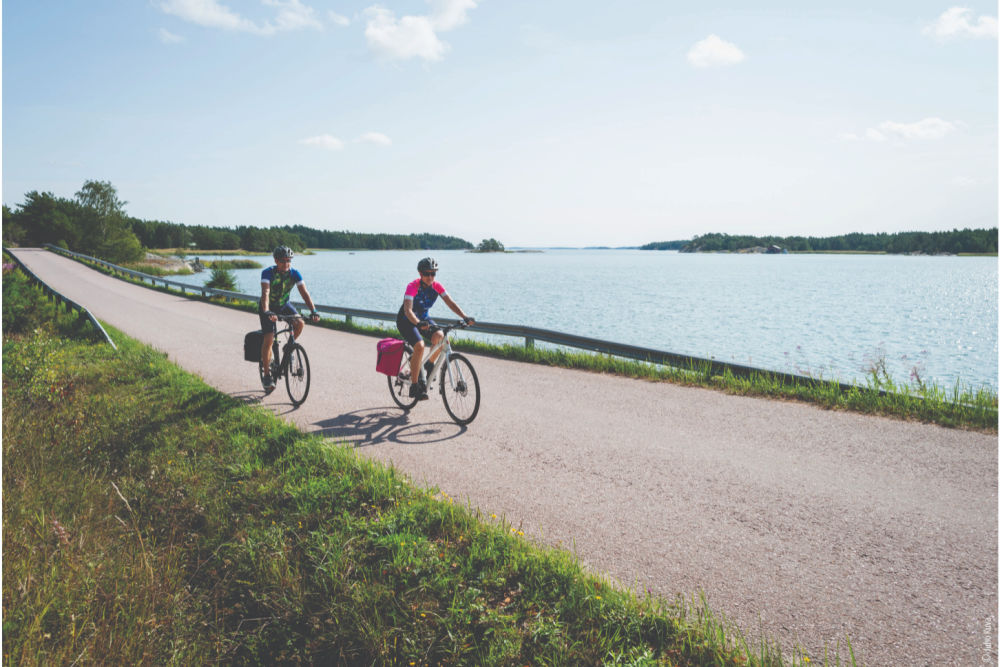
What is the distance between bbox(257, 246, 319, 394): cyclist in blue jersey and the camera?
768cm

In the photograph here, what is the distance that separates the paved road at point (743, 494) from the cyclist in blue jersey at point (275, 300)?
811 millimetres

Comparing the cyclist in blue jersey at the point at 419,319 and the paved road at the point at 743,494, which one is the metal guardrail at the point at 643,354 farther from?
the cyclist in blue jersey at the point at 419,319

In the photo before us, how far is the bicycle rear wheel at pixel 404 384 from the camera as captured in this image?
7.51 metres

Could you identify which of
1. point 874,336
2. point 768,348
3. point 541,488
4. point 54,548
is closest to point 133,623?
point 54,548

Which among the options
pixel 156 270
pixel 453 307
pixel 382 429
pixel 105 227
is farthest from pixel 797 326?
pixel 105 227

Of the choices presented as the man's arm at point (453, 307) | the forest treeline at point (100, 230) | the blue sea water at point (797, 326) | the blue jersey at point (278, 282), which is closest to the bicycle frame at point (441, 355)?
the man's arm at point (453, 307)

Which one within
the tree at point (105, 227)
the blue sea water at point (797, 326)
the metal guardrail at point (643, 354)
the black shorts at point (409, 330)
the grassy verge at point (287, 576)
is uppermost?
the tree at point (105, 227)

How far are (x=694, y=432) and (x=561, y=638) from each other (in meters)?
4.11

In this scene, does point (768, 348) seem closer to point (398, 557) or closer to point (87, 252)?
point (398, 557)

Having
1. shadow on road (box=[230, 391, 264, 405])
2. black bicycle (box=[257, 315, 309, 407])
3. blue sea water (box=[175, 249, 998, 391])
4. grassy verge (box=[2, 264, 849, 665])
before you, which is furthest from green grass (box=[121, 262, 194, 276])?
grassy verge (box=[2, 264, 849, 665])

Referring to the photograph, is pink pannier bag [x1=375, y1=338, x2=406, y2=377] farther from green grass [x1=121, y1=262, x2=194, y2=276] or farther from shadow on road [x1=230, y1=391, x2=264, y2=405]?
green grass [x1=121, y1=262, x2=194, y2=276]

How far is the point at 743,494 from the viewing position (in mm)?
4855

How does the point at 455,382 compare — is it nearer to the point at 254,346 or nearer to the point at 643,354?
the point at 254,346

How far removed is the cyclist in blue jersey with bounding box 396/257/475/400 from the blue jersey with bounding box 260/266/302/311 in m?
1.92
